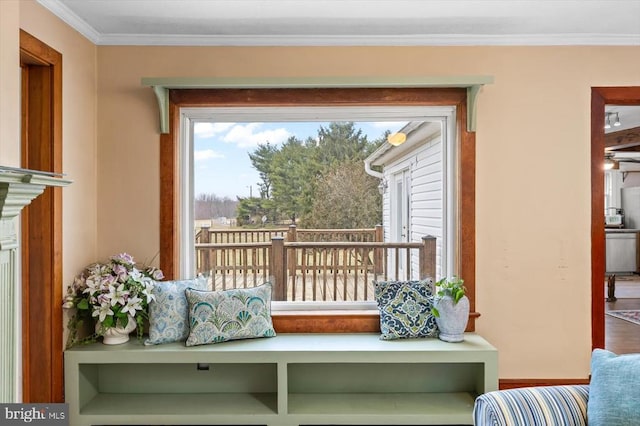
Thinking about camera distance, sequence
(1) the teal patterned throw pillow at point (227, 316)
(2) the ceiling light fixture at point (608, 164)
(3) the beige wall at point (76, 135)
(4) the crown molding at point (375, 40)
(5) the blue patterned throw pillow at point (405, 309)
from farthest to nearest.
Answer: (2) the ceiling light fixture at point (608, 164) → (4) the crown molding at point (375, 40) → (5) the blue patterned throw pillow at point (405, 309) → (1) the teal patterned throw pillow at point (227, 316) → (3) the beige wall at point (76, 135)

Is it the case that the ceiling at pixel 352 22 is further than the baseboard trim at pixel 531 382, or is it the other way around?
the baseboard trim at pixel 531 382

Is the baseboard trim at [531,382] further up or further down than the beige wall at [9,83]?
further down

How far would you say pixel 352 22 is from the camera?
8.73ft

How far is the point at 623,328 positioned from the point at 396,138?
3.68m

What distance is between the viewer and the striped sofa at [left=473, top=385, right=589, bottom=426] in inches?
64.9

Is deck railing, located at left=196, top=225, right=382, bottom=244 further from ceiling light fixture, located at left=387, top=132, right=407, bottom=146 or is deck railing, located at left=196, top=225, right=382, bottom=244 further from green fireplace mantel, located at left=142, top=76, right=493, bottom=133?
green fireplace mantel, located at left=142, top=76, right=493, bottom=133

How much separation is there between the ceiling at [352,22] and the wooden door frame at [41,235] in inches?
16.1

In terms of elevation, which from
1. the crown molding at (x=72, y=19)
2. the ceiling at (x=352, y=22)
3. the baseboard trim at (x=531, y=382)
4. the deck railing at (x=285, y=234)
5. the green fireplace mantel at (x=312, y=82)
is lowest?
the baseboard trim at (x=531, y=382)

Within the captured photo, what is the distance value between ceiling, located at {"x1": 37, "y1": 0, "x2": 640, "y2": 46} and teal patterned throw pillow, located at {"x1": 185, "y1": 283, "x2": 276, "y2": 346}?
1599 millimetres

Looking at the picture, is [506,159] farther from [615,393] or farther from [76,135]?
[76,135]

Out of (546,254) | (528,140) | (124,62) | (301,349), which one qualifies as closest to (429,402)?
(301,349)

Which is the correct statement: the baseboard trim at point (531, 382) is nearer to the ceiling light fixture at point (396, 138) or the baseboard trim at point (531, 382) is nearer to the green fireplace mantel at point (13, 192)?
the ceiling light fixture at point (396, 138)

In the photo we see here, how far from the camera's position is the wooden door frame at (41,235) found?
2408 mm

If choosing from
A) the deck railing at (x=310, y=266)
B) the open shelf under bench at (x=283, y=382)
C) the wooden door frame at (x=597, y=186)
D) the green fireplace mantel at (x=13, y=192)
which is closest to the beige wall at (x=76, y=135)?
the open shelf under bench at (x=283, y=382)
